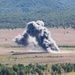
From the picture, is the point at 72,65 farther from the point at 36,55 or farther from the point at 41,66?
the point at 36,55

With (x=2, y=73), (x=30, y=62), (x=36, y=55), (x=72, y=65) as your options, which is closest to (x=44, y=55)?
(x=36, y=55)

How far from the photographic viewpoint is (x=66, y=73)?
525 ft

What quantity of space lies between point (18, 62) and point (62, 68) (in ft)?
77.2

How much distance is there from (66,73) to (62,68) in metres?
5.12

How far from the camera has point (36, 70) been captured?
15962 centimetres

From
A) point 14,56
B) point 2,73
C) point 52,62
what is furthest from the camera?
point 14,56

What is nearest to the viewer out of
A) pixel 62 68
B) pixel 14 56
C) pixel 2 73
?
pixel 2 73

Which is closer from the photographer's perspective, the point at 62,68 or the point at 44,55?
the point at 62,68

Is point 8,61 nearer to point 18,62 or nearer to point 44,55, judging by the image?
point 18,62

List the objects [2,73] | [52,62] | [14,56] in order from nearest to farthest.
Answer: [2,73] < [52,62] < [14,56]

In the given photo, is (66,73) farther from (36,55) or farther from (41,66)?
(36,55)

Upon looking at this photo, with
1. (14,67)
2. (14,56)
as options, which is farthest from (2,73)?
(14,56)

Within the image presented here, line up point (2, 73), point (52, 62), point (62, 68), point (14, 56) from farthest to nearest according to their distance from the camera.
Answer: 1. point (14, 56)
2. point (52, 62)
3. point (62, 68)
4. point (2, 73)

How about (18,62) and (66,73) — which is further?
(18,62)
